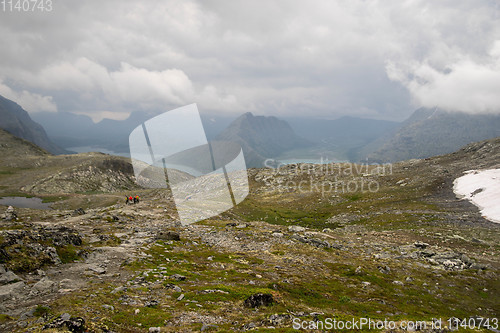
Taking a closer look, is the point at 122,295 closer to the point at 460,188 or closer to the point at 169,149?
the point at 169,149

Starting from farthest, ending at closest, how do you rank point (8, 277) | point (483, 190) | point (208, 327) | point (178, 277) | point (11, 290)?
1. point (483, 190)
2. point (178, 277)
3. point (8, 277)
4. point (11, 290)
5. point (208, 327)

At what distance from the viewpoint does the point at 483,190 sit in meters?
65.6

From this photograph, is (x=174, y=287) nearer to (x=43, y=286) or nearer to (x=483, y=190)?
(x=43, y=286)

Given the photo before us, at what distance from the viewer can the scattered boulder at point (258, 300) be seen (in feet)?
54.1

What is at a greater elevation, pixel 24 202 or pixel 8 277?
pixel 8 277

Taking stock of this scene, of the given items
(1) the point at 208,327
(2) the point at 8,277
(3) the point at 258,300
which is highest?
(2) the point at 8,277

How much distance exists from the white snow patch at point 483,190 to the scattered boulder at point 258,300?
6035 centimetres

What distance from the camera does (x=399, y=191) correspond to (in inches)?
3428

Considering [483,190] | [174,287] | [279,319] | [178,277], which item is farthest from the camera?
[483,190]

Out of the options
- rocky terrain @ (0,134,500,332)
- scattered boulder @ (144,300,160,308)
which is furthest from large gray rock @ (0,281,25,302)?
scattered boulder @ (144,300,160,308)

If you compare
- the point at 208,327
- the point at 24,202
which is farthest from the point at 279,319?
the point at 24,202

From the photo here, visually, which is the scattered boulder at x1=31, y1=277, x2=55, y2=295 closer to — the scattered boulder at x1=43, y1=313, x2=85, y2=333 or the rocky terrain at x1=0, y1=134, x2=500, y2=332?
the rocky terrain at x1=0, y1=134, x2=500, y2=332

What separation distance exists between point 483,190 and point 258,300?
262 feet

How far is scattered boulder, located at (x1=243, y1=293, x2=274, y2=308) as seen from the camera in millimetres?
16484
